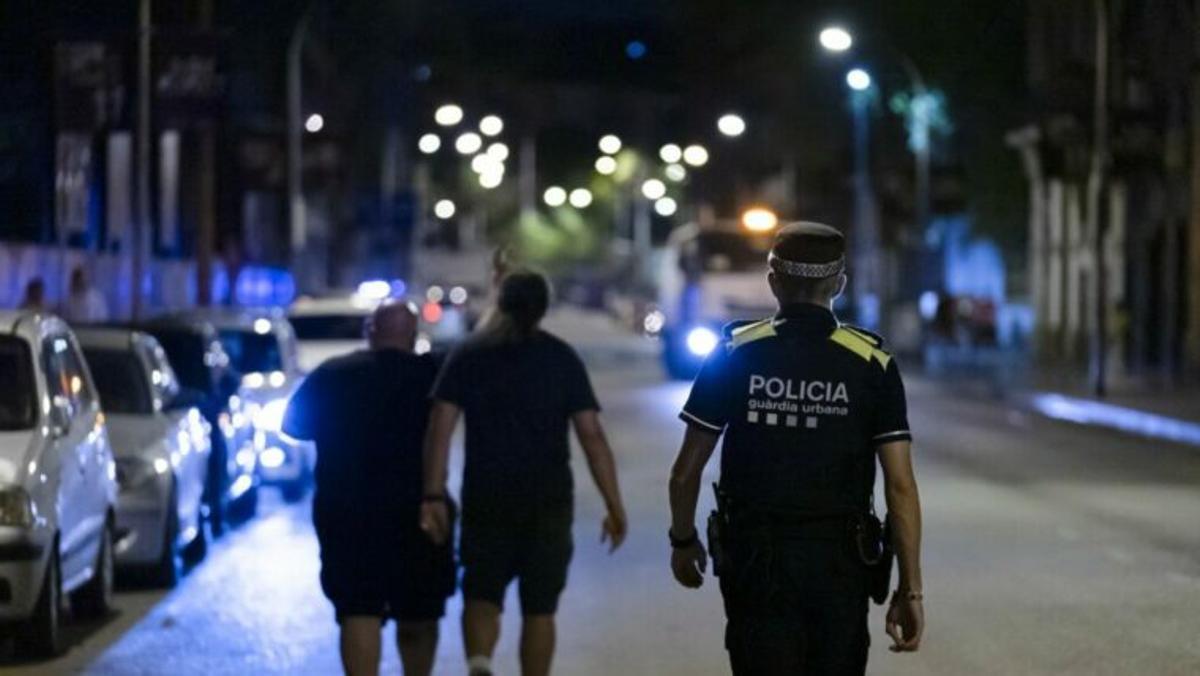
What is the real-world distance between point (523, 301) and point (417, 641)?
139cm

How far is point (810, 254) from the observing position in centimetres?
683

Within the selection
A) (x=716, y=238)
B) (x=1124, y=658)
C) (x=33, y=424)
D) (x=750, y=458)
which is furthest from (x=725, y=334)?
(x=716, y=238)

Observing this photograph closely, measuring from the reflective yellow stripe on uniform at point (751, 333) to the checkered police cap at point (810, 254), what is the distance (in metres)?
0.16

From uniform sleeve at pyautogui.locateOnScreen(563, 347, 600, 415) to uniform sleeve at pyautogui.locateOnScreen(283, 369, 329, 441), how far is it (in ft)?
3.16

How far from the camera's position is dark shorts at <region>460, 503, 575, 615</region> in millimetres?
9281

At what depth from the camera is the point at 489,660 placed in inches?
367

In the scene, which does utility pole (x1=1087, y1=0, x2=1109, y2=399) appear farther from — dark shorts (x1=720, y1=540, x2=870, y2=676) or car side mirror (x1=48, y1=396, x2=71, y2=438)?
dark shorts (x1=720, y1=540, x2=870, y2=676)

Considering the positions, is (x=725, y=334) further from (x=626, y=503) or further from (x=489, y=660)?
(x=626, y=503)

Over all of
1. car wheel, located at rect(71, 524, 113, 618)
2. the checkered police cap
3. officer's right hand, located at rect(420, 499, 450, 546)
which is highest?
the checkered police cap

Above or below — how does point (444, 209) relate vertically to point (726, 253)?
above

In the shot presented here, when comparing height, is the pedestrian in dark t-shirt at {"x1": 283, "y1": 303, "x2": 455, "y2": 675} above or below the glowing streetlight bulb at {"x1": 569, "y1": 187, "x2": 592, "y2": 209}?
below

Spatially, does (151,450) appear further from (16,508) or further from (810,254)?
(810,254)

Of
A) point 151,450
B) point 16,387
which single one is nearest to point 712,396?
point 16,387

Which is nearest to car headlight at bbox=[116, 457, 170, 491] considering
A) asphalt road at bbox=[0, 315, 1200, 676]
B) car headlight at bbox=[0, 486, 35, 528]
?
asphalt road at bbox=[0, 315, 1200, 676]
